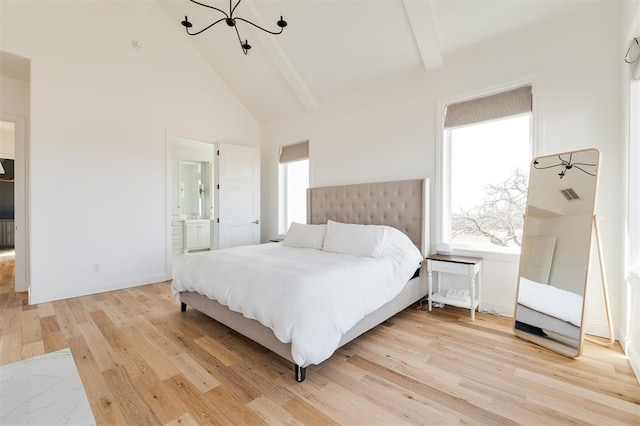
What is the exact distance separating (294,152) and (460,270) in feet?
11.4

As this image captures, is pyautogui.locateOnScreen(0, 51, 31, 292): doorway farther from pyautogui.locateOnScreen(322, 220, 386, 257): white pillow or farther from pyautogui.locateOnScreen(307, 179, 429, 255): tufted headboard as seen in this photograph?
pyautogui.locateOnScreen(322, 220, 386, 257): white pillow

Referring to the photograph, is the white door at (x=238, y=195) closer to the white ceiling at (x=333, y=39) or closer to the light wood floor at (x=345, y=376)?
the white ceiling at (x=333, y=39)

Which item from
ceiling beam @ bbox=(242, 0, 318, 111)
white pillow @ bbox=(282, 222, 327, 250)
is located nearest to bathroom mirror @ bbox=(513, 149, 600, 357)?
white pillow @ bbox=(282, 222, 327, 250)

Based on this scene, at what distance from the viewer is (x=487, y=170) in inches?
128

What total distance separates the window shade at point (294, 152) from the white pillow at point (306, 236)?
173 centimetres

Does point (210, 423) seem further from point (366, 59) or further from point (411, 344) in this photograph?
point (366, 59)

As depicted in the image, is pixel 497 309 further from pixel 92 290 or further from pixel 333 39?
pixel 92 290

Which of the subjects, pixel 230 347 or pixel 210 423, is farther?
pixel 230 347

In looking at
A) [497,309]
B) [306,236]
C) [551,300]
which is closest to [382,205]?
[306,236]

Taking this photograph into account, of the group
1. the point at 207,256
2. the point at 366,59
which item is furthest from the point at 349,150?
the point at 207,256

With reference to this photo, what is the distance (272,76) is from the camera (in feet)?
15.5

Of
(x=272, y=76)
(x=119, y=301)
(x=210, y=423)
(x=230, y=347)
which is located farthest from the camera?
(x=272, y=76)

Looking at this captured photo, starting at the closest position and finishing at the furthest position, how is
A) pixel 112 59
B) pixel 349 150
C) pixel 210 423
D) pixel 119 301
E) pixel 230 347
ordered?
1. pixel 210 423
2. pixel 230 347
3. pixel 119 301
4. pixel 112 59
5. pixel 349 150

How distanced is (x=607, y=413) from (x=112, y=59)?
6.10 meters
